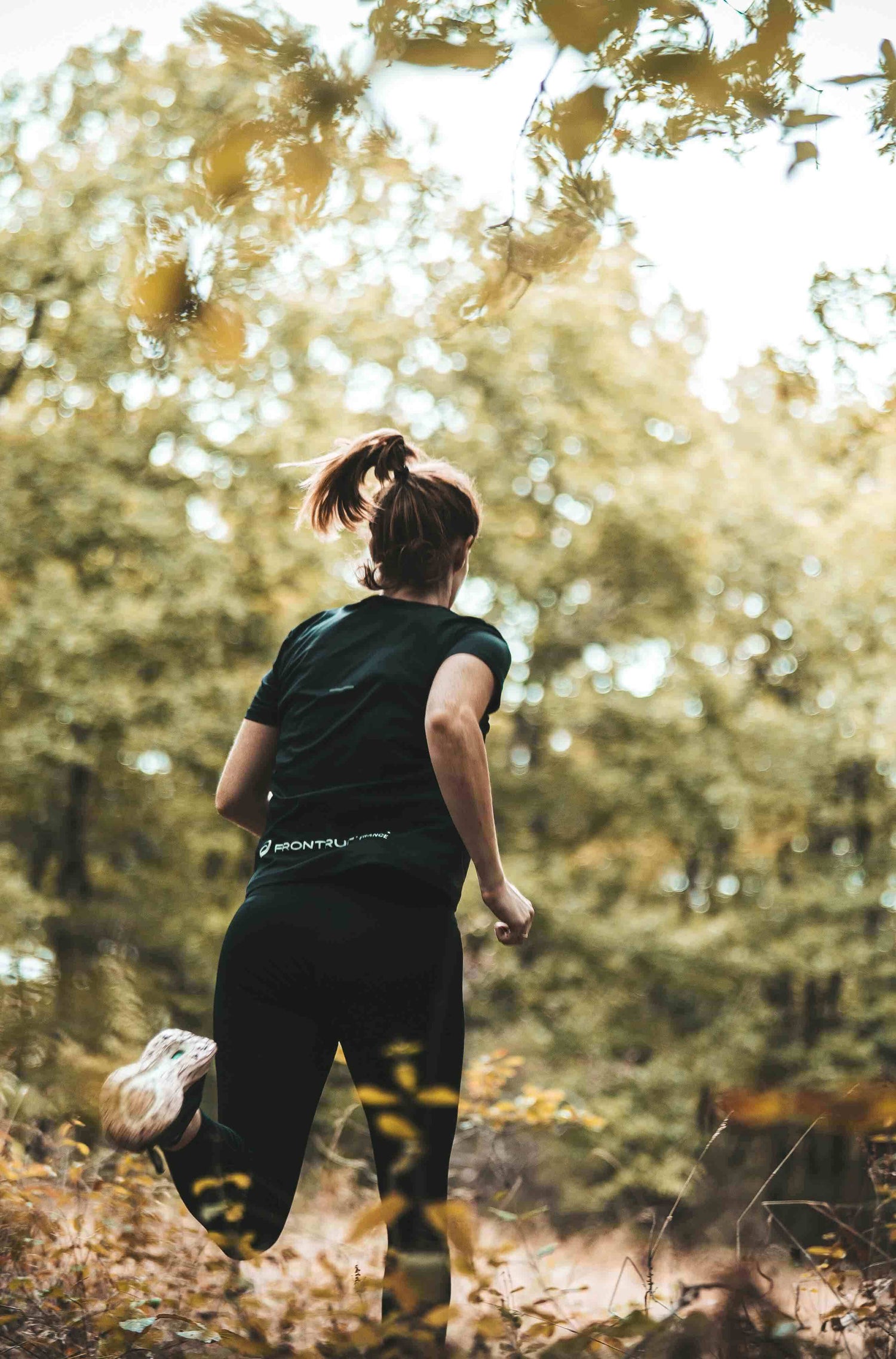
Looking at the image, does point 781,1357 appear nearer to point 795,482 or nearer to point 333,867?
point 333,867

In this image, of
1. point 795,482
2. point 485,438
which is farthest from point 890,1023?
point 485,438

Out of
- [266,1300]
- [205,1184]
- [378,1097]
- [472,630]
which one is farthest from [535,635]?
[378,1097]

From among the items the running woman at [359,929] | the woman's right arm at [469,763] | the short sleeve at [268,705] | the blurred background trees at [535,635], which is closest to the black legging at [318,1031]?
the running woman at [359,929]

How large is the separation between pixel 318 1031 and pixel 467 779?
22.7 inches

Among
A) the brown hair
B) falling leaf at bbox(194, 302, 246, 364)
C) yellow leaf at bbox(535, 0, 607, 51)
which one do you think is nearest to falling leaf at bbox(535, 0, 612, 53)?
yellow leaf at bbox(535, 0, 607, 51)

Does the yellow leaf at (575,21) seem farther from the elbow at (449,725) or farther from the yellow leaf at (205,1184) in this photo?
the yellow leaf at (205,1184)

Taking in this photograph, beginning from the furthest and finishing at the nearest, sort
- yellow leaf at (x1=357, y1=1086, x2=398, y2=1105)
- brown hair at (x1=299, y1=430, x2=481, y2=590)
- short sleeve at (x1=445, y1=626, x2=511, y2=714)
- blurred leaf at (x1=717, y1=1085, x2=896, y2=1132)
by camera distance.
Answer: brown hair at (x1=299, y1=430, x2=481, y2=590) → short sleeve at (x1=445, y1=626, x2=511, y2=714) → yellow leaf at (x1=357, y1=1086, x2=398, y2=1105) → blurred leaf at (x1=717, y1=1085, x2=896, y2=1132)

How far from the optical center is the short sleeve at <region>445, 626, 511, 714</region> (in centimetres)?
223

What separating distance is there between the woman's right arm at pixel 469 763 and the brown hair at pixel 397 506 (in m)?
0.31

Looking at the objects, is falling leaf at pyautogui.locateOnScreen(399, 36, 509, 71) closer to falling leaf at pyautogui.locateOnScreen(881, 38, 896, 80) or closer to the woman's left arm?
falling leaf at pyautogui.locateOnScreen(881, 38, 896, 80)

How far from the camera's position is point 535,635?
53.6ft

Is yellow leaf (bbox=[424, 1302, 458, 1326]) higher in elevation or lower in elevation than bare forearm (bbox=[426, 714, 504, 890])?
lower

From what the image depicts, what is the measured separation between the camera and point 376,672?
228 centimetres

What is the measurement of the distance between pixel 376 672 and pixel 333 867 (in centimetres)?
39
